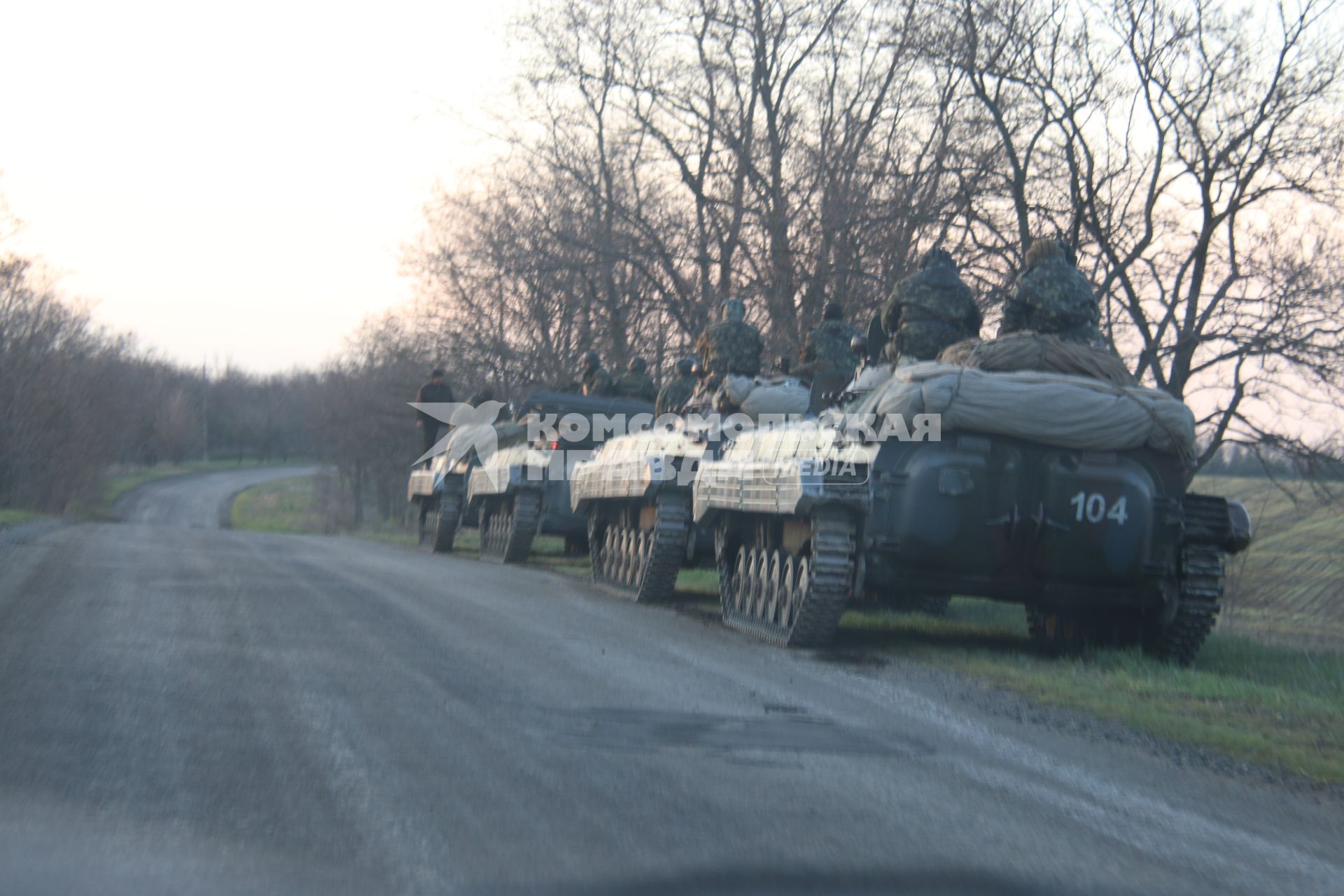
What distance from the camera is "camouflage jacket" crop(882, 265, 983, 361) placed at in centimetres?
1031

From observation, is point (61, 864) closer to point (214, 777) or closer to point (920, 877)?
point (214, 777)

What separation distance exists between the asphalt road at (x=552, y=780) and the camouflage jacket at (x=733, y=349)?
4.72m

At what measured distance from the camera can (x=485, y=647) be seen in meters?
8.09

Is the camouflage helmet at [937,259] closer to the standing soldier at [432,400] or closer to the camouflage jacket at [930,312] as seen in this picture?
the camouflage jacket at [930,312]

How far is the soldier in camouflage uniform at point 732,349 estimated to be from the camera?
13.1 meters

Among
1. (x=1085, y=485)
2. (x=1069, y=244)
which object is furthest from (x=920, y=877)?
(x=1069, y=244)

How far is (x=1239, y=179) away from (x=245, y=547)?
14.2 m

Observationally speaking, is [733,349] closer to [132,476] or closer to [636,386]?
[636,386]

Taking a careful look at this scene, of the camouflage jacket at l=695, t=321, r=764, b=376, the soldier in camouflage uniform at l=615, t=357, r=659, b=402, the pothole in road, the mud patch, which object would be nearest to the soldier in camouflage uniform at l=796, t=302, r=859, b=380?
the camouflage jacket at l=695, t=321, r=764, b=376

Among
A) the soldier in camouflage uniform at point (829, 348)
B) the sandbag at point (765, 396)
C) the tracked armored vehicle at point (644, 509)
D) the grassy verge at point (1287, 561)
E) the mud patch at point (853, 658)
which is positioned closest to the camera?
the mud patch at point (853, 658)

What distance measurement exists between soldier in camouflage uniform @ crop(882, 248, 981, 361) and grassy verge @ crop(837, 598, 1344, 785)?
2.15 metres

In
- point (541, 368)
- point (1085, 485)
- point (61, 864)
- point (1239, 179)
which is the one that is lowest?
point (61, 864)

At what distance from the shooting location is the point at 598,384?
19.3 metres

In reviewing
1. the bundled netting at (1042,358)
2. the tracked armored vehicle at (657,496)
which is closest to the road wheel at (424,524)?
the tracked armored vehicle at (657,496)
